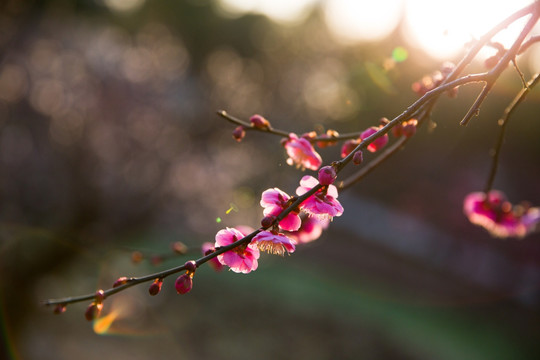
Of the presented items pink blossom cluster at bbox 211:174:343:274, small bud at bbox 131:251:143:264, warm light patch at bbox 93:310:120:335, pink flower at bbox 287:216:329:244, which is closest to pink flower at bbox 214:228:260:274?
pink blossom cluster at bbox 211:174:343:274

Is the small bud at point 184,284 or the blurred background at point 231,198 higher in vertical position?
the blurred background at point 231,198

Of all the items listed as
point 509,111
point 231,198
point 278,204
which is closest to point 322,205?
point 278,204

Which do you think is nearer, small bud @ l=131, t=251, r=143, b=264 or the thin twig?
the thin twig

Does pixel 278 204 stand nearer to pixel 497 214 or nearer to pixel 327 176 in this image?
pixel 327 176

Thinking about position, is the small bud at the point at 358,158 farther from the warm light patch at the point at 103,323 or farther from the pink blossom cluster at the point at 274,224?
the warm light patch at the point at 103,323

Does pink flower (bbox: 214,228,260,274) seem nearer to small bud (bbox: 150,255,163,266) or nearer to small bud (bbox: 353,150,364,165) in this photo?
small bud (bbox: 353,150,364,165)

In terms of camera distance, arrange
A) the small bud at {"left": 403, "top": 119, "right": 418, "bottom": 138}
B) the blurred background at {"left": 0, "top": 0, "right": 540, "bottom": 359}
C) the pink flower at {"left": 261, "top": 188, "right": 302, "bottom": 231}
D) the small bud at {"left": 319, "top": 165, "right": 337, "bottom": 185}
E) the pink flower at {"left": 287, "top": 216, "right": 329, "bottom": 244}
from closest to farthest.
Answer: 1. the small bud at {"left": 319, "top": 165, "right": 337, "bottom": 185}
2. the pink flower at {"left": 261, "top": 188, "right": 302, "bottom": 231}
3. the small bud at {"left": 403, "top": 119, "right": 418, "bottom": 138}
4. the pink flower at {"left": 287, "top": 216, "right": 329, "bottom": 244}
5. the blurred background at {"left": 0, "top": 0, "right": 540, "bottom": 359}

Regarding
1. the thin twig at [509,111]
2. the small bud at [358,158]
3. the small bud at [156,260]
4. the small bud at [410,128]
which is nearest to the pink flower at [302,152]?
the small bud at [410,128]
